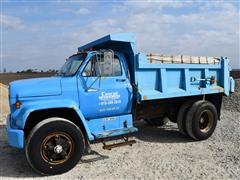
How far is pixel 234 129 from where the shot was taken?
848 cm

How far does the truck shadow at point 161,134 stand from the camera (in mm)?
7608

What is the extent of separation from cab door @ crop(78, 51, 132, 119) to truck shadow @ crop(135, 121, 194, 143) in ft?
5.27

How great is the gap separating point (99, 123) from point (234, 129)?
4327 millimetres

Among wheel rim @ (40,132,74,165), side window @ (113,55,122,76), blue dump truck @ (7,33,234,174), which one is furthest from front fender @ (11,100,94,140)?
side window @ (113,55,122,76)

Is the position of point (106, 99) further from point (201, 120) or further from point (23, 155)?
point (201, 120)

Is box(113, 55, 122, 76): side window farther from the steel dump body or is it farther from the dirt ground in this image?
the dirt ground

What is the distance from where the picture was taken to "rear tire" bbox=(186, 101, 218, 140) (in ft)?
24.3

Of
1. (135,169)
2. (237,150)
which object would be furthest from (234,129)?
(135,169)

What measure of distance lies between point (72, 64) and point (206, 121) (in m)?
3.84

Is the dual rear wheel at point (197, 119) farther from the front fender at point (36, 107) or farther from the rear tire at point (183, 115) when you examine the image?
the front fender at point (36, 107)

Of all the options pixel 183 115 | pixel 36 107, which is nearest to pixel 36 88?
pixel 36 107

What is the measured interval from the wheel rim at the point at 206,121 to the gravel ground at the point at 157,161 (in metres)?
0.30

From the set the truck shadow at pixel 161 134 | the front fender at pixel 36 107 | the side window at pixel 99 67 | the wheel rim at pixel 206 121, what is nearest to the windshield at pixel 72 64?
the side window at pixel 99 67

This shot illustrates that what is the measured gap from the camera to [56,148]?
5465mm
